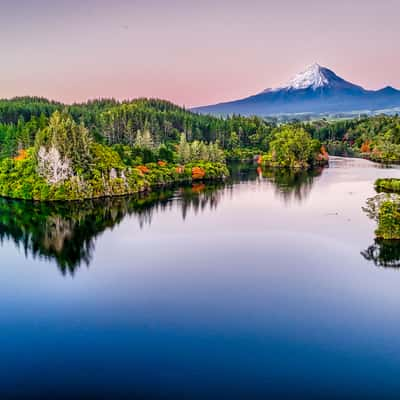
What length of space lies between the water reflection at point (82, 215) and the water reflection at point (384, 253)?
57.8 feet

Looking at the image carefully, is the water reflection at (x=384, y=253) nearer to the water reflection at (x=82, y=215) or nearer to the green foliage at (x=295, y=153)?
the water reflection at (x=82, y=215)

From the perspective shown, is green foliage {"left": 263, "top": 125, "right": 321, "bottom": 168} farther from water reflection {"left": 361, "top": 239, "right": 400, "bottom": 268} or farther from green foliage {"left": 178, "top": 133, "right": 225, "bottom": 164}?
water reflection {"left": 361, "top": 239, "right": 400, "bottom": 268}

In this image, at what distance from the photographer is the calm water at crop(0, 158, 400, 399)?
56.5ft

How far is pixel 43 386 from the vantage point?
16891 millimetres

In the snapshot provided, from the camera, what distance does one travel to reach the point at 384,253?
1192 inches

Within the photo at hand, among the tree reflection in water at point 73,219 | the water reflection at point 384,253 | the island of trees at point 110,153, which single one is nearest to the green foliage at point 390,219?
the water reflection at point 384,253

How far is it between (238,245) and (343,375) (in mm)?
16534

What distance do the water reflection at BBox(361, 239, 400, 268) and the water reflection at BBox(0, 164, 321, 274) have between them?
17630 mm

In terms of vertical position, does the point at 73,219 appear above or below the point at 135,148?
below

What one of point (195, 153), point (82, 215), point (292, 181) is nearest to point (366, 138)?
point (195, 153)

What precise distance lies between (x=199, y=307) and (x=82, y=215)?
23312 mm

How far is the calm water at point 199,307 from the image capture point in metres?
17.2

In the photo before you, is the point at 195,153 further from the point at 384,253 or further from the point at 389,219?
the point at 384,253

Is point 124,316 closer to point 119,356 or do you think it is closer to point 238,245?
point 119,356
